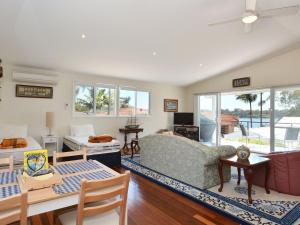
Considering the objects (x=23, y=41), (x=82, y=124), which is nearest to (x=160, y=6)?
(x=23, y=41)

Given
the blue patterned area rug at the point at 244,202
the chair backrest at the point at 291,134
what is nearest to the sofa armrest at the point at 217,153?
the blue patterned area rug at the point at 244,202

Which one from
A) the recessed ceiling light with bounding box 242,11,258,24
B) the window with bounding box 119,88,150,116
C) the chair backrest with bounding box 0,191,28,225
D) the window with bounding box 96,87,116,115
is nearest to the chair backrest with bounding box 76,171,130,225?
the chair backrest with bounding box 0,191,28,225

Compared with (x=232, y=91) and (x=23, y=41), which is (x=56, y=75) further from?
(x=232, y=91)

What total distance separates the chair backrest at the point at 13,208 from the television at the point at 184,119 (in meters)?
6.79

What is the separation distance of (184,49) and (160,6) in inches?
72.6

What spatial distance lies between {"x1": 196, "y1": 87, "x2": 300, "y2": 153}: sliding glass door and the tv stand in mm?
706

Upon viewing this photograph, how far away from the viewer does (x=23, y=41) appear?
3941mm

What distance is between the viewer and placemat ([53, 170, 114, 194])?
151cm

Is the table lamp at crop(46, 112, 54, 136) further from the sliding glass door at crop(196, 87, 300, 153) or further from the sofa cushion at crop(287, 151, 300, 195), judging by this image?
the sliding glass door at crop(196, 87, 300, 153)

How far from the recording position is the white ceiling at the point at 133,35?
10.4 ft

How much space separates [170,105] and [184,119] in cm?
85

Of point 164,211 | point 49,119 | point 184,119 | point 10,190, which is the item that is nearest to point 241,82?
point 184,119

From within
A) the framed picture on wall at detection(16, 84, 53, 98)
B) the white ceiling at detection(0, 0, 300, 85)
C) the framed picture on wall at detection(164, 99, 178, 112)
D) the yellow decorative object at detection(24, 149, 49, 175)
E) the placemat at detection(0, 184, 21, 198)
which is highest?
the white ceiling at detection(0, 0, 300, 85)

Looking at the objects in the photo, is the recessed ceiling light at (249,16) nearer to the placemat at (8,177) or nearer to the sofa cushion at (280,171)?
the sofa cushion at (280,171)
